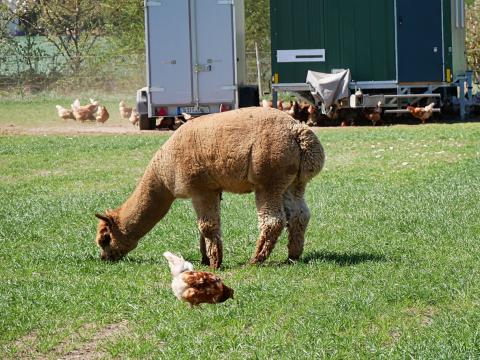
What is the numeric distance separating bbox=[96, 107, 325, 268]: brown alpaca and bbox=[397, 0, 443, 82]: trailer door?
57.3 feet

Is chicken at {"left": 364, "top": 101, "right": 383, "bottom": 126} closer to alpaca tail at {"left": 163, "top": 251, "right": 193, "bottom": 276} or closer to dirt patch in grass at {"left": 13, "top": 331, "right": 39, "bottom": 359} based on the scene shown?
alpaca tail at {"left": 163, "top": 251, "right": 193, "bottom": 276}

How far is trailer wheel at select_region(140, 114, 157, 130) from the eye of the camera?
28547mm

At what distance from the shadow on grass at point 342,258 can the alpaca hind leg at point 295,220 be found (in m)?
0.13

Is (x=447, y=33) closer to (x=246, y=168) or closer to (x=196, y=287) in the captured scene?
(x=246, y=168)

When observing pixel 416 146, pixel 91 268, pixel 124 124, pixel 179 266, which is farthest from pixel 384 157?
pixel 124 124

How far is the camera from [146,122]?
2880cm

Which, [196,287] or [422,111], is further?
[422,111]

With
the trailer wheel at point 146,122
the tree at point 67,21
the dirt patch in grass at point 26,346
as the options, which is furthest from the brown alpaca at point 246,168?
the tree at point 67,21

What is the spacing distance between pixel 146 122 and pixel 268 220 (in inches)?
744

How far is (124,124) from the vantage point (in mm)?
32844

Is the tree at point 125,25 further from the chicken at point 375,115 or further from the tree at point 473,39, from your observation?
the chicken at point 375,115

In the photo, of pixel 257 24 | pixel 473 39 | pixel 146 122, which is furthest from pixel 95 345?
pixel 257 24

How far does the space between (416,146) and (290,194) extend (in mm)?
11033

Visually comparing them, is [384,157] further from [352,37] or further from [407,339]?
[407,339]
